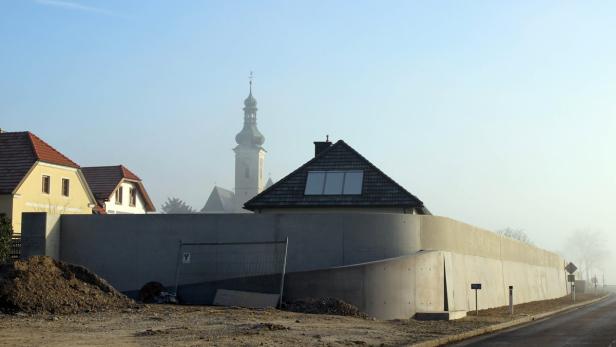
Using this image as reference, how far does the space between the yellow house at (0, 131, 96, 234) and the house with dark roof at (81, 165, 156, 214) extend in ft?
19.3

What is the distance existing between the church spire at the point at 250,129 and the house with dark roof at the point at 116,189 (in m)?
83.9

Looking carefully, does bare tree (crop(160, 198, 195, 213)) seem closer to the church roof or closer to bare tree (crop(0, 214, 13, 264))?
the church roof

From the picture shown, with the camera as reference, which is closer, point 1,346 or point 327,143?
point 1,346

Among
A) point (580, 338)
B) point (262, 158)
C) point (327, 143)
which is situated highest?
point (262, 158)

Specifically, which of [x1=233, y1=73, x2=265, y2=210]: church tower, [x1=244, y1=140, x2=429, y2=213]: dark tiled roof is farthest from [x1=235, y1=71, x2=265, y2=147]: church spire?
[x1=244, y1=140, x2=429, y2=213]: dark tiled roof

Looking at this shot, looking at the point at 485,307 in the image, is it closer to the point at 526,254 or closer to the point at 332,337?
the point at 526,254

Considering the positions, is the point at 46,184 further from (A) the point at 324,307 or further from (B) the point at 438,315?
(B) the point at 438,315

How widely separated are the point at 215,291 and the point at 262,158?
126m

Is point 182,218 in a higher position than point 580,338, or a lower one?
higher

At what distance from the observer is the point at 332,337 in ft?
58.4

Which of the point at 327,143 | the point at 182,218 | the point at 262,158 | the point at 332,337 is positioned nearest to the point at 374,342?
the point at 332,337

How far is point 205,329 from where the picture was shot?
723 inches

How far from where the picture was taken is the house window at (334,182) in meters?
39.4

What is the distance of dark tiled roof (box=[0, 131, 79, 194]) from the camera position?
46688 millimetres
